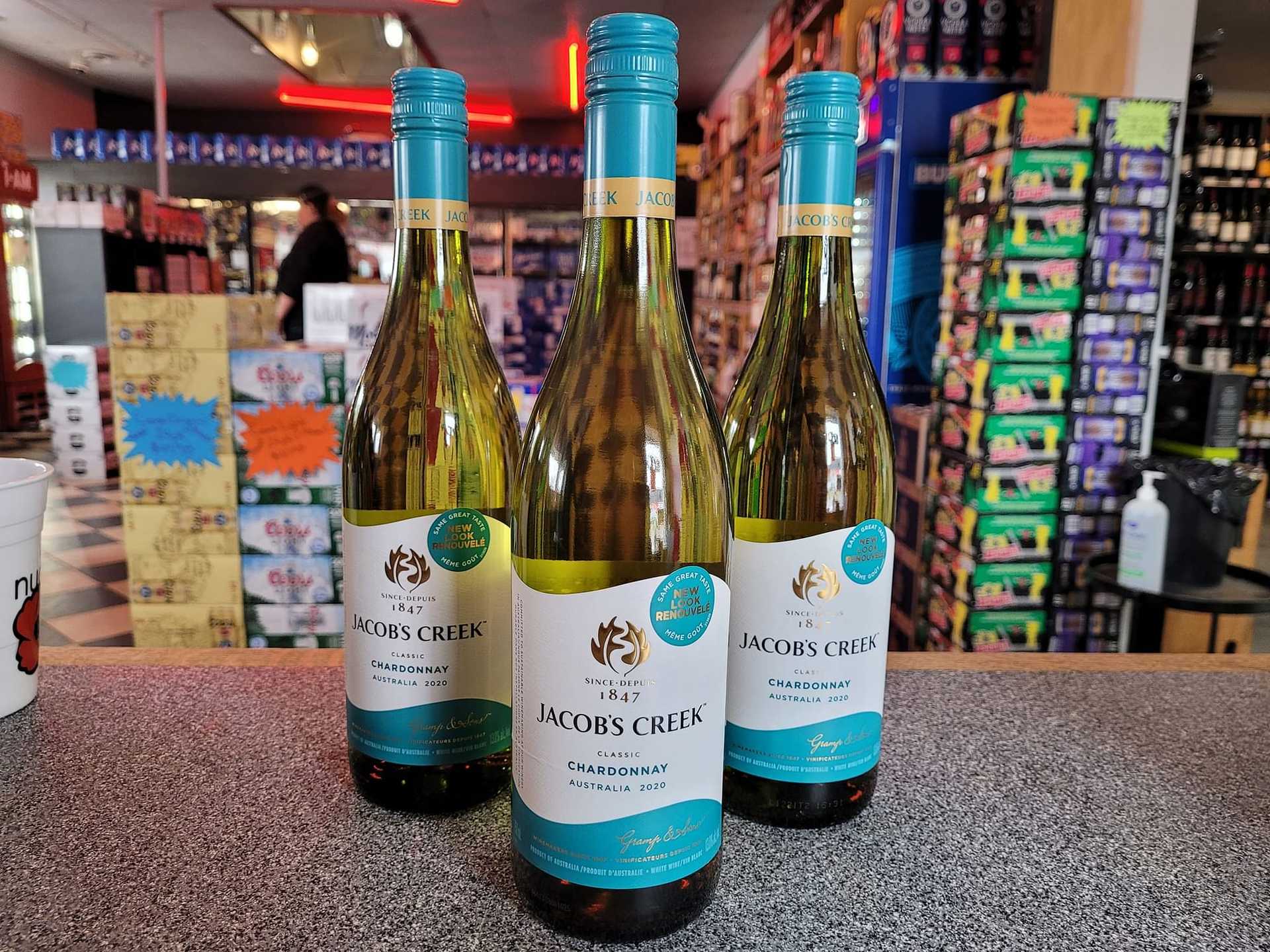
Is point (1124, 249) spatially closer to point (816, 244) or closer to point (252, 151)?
point (816, 244)

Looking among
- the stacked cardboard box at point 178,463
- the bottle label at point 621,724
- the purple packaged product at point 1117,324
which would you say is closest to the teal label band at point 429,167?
the bottle label at point 621,724

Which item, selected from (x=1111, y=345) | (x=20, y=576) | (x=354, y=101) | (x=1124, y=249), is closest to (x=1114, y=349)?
(x=1111, y=345)

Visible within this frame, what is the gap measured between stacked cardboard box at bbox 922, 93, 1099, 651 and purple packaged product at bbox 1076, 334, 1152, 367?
0.06 m

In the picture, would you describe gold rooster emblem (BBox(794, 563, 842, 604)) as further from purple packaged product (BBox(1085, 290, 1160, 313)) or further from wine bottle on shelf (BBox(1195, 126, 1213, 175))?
wine bottle on shelf (BBox(1195, 126, 1213, 175))

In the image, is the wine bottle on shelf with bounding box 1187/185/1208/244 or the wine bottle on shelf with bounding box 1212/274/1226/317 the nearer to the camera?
the wine bottle on shelf with bounding box 1187/185/1208/244

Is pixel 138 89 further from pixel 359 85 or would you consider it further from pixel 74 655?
pixel 74 655

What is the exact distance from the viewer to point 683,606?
46 cm

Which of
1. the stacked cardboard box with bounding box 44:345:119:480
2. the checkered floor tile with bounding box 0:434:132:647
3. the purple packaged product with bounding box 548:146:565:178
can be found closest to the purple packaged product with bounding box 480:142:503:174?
the purple packaged product with bounding box 548:146:565:178

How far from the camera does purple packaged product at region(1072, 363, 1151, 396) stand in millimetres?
2637

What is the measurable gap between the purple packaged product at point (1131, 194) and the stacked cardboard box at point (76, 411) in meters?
6.25

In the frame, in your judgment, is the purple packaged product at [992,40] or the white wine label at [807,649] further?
the purple packaged product at [992,40]

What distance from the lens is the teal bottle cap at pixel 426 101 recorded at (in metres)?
0.52

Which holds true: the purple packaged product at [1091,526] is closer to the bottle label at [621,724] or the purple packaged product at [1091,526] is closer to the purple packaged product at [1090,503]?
the purple packaged product at [1090,503]

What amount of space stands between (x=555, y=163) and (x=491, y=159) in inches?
21.5
